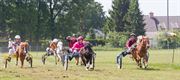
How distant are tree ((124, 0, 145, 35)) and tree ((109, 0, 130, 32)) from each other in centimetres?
302

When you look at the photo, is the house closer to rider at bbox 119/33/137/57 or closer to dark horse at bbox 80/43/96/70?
rider at bbox 119/33/137/57

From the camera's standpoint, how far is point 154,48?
9444cm

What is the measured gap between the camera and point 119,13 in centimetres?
11212

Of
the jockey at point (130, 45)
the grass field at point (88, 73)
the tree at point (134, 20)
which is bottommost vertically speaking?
the grass field at point (88, 73)

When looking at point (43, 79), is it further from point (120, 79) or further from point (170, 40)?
point (170, 40)

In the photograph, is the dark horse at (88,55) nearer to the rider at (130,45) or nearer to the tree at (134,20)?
the rider at (130,45)

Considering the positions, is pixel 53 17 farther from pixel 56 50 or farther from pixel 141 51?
pixel 141 51

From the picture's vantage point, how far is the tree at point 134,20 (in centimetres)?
10694

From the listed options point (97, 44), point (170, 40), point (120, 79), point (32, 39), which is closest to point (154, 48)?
point (170, 40)

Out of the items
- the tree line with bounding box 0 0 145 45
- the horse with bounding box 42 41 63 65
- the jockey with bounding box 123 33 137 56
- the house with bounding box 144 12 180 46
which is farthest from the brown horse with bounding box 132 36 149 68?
the house with bounding box 144 12 180 46

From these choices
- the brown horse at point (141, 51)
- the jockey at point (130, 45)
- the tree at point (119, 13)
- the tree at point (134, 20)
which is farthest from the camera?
the tree at point (119, 13)

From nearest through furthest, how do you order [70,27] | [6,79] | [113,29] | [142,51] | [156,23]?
[6,79] < [142,51] < [70,27] < [113,29] < [156,23]

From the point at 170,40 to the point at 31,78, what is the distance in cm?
7404

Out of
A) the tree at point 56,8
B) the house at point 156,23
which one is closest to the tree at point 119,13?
the tree at point 56,8
